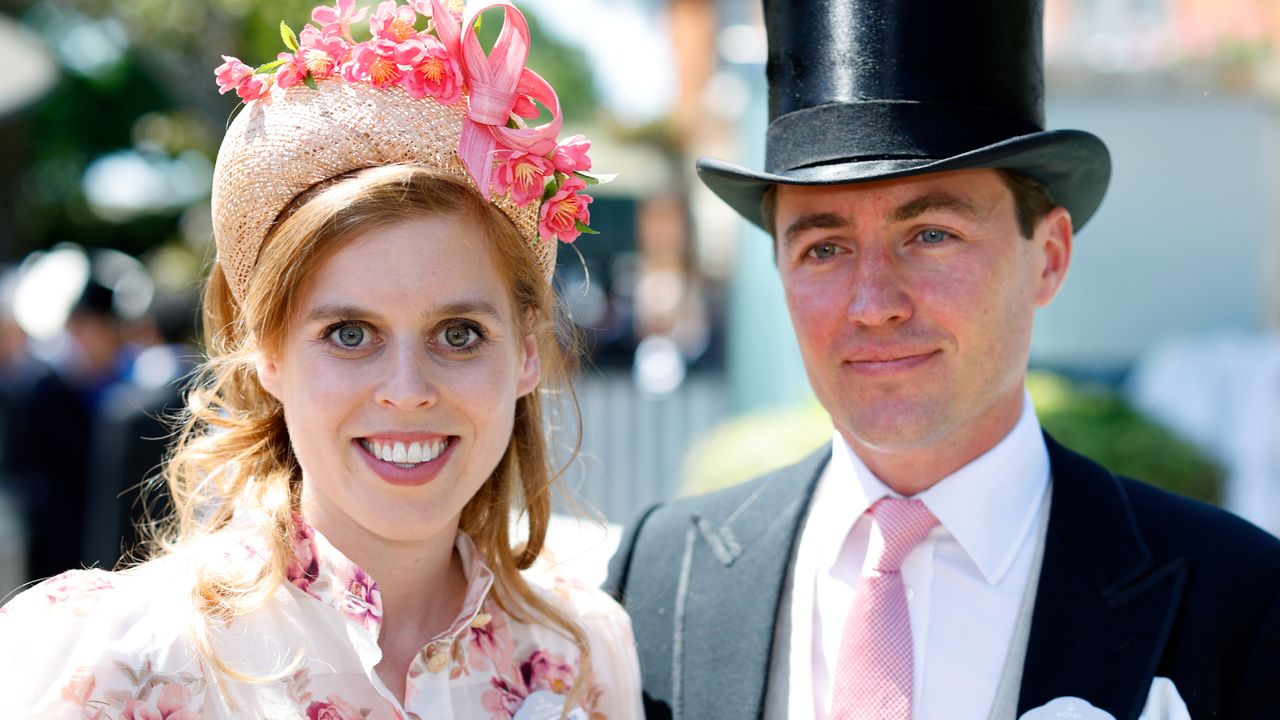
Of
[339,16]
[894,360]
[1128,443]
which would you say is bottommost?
[1128,443]

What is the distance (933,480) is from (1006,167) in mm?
582

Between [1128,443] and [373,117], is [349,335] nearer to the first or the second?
[373,117]

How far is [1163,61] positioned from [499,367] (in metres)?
7.02

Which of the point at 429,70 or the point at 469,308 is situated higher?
the point at 429,70

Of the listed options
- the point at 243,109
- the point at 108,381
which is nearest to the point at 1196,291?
the point at 108,381

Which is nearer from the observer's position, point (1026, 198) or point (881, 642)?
point (881, 642)

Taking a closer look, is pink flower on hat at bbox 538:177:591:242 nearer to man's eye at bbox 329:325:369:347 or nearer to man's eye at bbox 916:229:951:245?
man's eye at bbox 329:325:369:347

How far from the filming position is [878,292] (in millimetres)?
2314

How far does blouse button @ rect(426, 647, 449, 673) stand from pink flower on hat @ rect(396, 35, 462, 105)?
874 millimetres

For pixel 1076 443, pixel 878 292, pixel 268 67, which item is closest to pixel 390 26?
pixel 268 67

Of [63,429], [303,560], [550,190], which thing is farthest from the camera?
[63,429]

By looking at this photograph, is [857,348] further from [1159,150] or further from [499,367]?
[1159,150]

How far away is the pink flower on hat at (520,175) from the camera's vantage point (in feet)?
6.75

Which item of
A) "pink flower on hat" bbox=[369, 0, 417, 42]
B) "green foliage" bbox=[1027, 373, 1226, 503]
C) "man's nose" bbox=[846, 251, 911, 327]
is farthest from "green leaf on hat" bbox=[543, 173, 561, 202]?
"green foliage" bbox=[1027, 373, 1226, 503]
